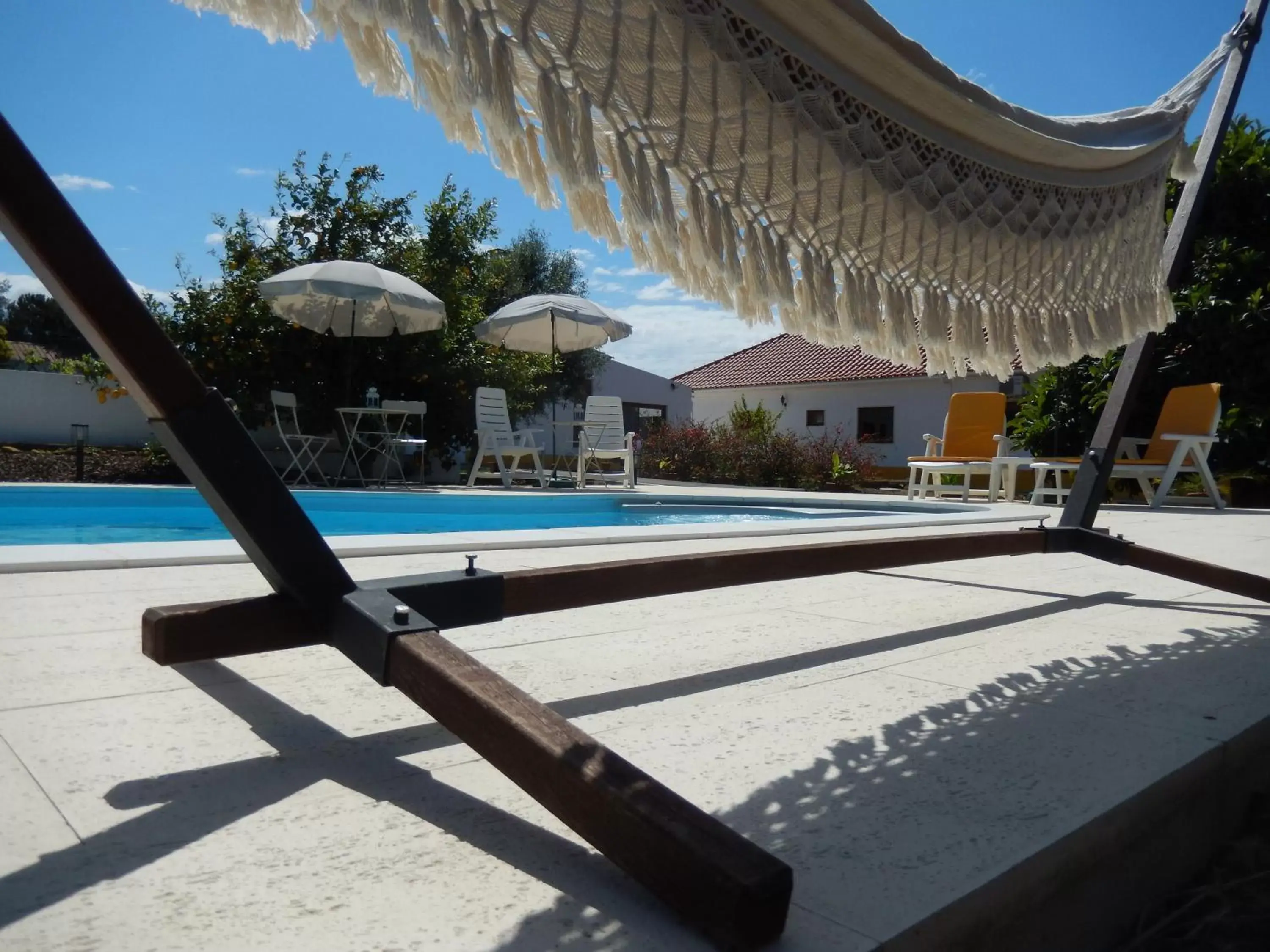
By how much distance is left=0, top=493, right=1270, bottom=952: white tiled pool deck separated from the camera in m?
0.85

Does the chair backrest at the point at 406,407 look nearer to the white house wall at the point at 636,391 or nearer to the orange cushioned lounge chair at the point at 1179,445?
the orange cushioned lounge chair at the point at 1179,445

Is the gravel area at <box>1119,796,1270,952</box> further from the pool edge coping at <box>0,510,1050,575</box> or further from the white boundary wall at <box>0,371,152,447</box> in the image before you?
the white boundary wall at <box>0,371,152,447</box>

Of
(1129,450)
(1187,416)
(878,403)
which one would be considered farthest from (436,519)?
(878,403)

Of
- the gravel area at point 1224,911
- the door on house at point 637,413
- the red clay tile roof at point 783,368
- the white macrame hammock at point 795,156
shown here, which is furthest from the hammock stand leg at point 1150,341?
the door on house at point 637,413

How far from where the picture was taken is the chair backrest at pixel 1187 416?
7910 mm

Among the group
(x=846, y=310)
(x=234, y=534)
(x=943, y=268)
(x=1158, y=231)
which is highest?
(x=1158, y=231)

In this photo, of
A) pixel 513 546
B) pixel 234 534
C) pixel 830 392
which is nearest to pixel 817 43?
pixel 234 534

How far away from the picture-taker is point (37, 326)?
32.0m

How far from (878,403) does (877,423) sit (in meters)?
0.47

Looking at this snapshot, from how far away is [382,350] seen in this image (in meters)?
11.4

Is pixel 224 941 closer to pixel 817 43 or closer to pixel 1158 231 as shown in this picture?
pixel 817 43

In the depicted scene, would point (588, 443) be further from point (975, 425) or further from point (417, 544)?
point (417, 544)

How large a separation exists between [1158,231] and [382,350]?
1023 centimetres

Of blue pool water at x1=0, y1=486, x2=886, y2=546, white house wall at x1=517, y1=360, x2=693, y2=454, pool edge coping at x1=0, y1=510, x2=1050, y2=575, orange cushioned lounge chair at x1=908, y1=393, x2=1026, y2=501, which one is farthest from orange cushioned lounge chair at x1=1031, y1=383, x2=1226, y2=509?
white house wall at x1=517, y1=360, x2=693, y2=454
